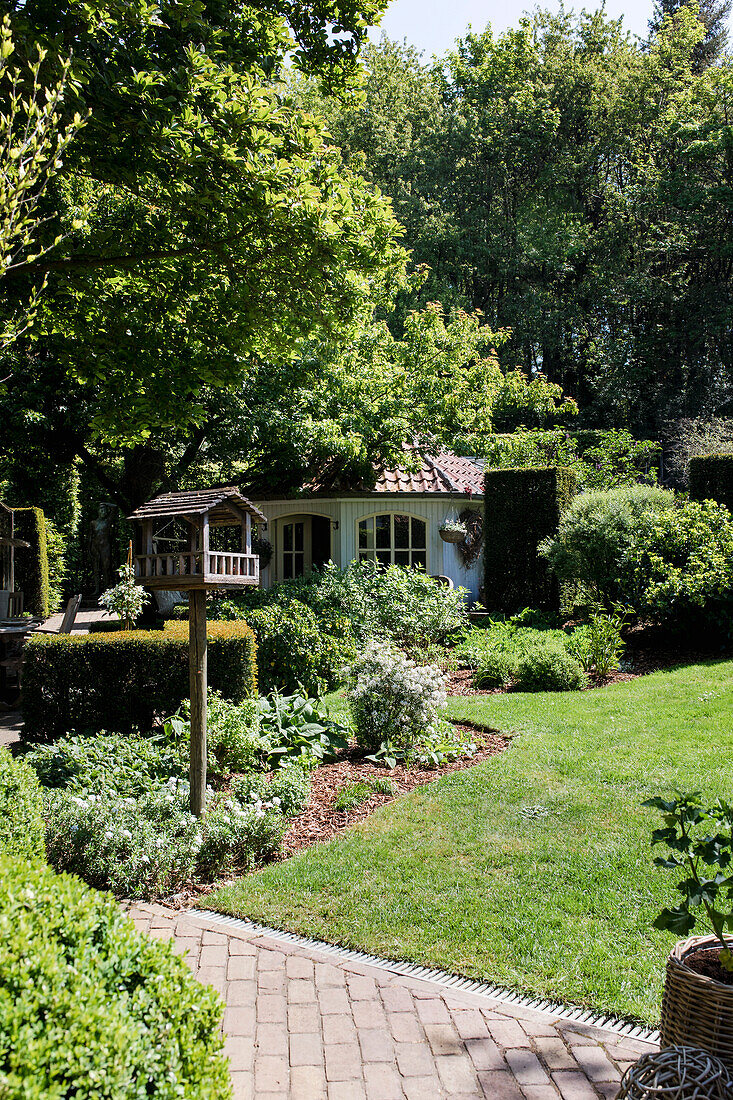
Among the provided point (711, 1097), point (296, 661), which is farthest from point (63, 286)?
point (711, 1097)

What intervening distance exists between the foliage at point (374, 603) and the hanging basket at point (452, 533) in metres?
3.61

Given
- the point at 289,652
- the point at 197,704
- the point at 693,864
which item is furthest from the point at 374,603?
the point at 693,864

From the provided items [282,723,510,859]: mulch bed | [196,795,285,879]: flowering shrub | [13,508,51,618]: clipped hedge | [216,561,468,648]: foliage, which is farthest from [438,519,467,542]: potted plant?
[196,795,285,879]: flowering shrub

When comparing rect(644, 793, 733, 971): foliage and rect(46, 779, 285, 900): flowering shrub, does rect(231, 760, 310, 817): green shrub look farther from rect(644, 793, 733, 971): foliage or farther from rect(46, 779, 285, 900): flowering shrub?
rect(644, 793, 733, 971): foliage

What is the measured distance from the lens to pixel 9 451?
15.5 metres

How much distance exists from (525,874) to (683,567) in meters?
8.96

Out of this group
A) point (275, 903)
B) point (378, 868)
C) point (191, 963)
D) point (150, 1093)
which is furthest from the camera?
point (378, 868)

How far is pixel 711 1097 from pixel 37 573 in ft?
62.2

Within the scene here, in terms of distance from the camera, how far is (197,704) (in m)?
5.62

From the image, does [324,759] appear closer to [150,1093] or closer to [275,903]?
[275,903]

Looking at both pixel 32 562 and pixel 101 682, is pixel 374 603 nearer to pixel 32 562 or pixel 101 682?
pixel 101 682

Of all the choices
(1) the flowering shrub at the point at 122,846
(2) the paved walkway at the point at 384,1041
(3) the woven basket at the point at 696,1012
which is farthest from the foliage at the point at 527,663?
(3) the woven basket at the point at 696,1012

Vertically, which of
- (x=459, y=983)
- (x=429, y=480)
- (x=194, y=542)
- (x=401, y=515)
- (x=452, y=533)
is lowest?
(x=459, y=983)

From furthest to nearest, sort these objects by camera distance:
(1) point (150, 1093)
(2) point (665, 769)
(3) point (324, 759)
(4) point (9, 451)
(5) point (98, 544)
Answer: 1. (5) point (98, 544)
2. (4) point (9, 451)
3. (3) point (324, 759)
4. (2) point (665, 769)
5. (1) point (150, 1093)
